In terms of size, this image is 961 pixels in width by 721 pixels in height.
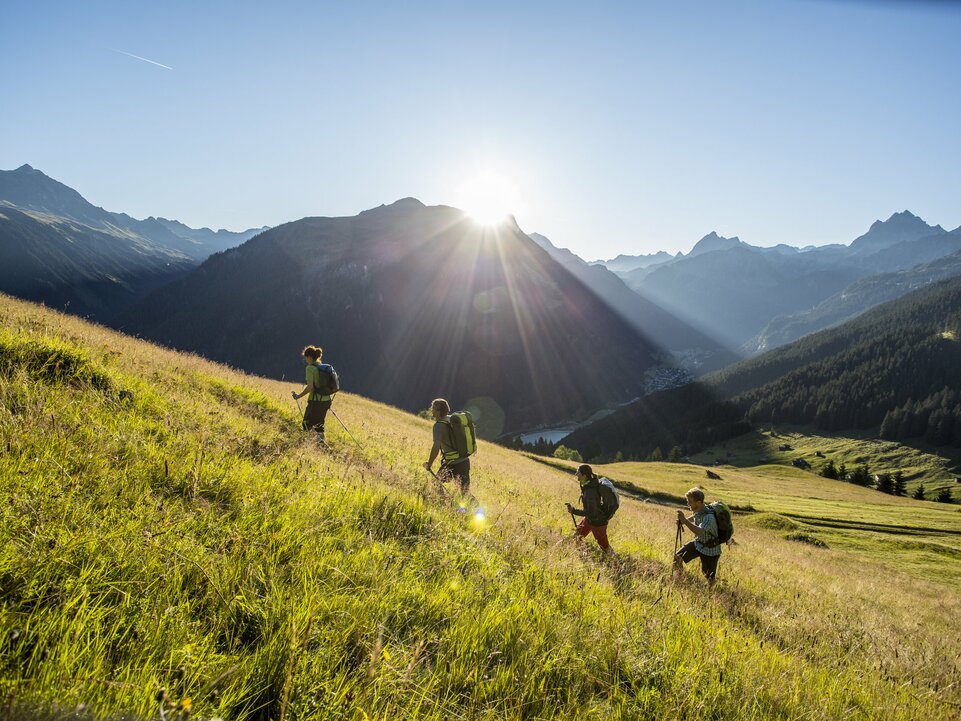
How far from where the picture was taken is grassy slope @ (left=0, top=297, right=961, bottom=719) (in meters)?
1.99

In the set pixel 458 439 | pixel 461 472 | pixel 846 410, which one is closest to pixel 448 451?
pixel 458 439

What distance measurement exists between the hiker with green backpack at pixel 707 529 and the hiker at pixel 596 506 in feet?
4.77

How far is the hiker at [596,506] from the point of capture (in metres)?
8.95

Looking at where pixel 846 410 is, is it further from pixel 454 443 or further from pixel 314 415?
pixel 314 415

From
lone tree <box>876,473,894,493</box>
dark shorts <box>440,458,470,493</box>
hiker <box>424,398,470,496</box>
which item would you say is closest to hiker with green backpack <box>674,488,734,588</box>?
dark shorts <box>440,458,470,493</box>

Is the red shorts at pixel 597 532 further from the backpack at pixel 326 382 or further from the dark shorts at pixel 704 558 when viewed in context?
the backpack at pixel 326 382

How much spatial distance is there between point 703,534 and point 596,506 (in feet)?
7.89

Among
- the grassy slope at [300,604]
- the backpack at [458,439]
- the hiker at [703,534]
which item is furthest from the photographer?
the backpack at [458,439]

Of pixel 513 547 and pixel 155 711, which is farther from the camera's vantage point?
pixel 513 547

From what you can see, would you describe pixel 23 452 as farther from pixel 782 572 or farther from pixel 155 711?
pixel 782 572

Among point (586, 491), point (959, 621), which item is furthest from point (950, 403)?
point (586, 491)

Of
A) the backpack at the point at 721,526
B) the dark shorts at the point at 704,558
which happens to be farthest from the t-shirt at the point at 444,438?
the backpack at the point at 721,526

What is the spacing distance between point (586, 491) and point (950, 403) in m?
230

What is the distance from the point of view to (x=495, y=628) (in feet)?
10.6
